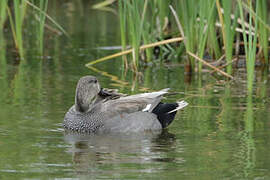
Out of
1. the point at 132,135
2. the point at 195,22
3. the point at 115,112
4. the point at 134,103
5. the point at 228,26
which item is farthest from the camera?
the point at 195,22

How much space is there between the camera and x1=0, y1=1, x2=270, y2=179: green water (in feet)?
20.7

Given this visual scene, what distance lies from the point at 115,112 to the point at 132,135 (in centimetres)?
38

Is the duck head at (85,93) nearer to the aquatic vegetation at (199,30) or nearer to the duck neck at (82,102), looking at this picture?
the duck neck at (82,102)

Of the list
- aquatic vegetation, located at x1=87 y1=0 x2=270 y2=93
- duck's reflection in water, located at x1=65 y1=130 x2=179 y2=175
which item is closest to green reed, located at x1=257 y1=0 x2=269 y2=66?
aquatic vegetation, located at x1=87 y1=0 x2=270 y2=93

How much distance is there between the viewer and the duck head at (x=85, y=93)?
8.35 metres

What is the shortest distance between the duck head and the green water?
33 cm

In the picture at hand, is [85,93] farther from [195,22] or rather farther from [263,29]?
[263,29]

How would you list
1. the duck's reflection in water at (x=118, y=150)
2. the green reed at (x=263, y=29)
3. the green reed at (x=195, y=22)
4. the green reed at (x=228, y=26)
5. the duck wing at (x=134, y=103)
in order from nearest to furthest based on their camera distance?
the duck's reflection in water at (x=118, y=150), the duck wing at (x=134, y=103), the green reed at (x=228, y=26), the green reed at (x=195, y=22), the green reed at (x=263, y=29)

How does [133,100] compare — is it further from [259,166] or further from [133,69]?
[133,69]

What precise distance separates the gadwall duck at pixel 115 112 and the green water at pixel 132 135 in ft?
0.51

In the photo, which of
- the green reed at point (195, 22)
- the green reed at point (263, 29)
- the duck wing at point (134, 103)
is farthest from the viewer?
the green reed at point (263, 29)

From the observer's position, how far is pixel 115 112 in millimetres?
8242

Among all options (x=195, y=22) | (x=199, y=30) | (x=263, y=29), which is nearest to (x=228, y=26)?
(x=195, y=22)

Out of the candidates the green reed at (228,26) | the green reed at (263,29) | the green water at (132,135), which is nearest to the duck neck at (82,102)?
the green water at (132,135)
